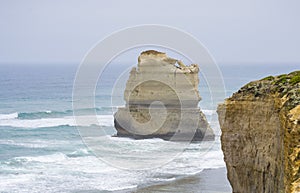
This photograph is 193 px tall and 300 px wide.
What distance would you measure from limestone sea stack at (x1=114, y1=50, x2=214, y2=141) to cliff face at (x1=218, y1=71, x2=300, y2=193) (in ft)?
71.4

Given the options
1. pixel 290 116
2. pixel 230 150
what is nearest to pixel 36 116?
pixel 230 150

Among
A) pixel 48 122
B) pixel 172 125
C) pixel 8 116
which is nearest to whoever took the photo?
pixel 172 125

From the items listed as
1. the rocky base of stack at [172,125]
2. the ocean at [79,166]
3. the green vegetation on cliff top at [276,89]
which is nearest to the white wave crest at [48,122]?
the ocean at [79,166]

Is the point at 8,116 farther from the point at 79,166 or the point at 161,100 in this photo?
the point at 79,166

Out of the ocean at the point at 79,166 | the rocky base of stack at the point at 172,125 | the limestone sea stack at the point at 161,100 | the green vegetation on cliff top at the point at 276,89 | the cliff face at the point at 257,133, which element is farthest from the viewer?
the limestone sea stack at the point at 161,100

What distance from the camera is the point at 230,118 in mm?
18734

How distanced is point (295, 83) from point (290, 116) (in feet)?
13.7

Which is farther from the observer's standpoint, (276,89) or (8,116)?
(8,116)

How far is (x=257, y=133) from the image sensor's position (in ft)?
57.5

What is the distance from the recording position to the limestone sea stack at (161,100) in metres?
41.8

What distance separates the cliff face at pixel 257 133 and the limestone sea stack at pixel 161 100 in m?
21.8

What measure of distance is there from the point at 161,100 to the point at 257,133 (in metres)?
24.7

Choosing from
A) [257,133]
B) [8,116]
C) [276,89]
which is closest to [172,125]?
[8,116]

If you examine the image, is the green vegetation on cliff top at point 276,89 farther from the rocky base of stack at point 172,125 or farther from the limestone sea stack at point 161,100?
the limestone sea stack at point 161,100
